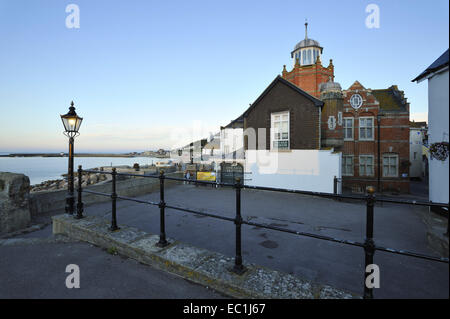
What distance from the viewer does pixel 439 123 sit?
1.41 meters

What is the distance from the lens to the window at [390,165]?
58.0ft

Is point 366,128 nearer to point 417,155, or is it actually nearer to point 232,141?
point 232,141

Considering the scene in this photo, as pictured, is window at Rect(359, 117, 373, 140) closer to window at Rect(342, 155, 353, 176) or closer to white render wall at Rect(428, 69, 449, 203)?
window at Rect(342, 155, 353, 176)

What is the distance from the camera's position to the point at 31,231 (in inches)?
282

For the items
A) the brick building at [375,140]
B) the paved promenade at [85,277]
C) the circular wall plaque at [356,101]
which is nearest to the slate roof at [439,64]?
the paved promenade at [85,277]

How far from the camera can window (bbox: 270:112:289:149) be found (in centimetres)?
1355

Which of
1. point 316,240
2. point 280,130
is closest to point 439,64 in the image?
point 316,240

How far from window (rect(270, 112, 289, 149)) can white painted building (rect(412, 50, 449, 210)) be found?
12.2m

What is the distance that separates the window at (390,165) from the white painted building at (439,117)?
66.6 feet

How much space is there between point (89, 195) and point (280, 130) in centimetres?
1130

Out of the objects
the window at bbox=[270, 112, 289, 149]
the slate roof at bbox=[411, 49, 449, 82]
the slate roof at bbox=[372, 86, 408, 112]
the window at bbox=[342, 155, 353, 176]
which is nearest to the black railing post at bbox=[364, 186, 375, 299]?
the slate roof at bbox=[411, 49, 449, 82]
